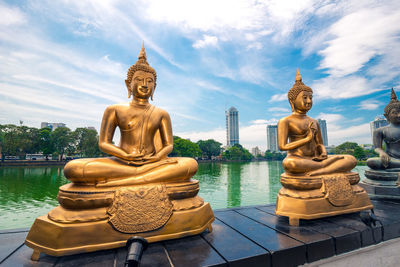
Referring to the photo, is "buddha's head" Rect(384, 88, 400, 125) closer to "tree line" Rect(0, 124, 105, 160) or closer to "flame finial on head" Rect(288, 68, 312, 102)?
"flame finial on head" Rect(288, 68, 312, 102)

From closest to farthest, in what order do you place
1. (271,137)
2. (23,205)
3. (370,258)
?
1. (370,258)
2. (23,205)
3. (271,137)

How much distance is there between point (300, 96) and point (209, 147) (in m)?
61.6

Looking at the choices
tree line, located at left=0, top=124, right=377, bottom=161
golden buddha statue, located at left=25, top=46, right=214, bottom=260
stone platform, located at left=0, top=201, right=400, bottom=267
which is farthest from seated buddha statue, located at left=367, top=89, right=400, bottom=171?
tree line, located at left=0, top=124, right=377, bottom=161

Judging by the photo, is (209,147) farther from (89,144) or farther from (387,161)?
(387,161)

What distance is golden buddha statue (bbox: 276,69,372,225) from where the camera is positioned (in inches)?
135

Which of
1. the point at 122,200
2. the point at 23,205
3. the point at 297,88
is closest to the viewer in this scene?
the point at 122,200

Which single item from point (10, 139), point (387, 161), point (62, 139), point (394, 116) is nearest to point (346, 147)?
point (394, 116)

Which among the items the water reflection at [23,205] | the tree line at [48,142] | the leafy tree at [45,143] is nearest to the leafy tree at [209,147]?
the tree line at [48,142]

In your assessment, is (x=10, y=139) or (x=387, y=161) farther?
(x=10, y=139)

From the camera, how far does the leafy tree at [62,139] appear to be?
116 feet

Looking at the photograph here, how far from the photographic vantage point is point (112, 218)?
8.14ft

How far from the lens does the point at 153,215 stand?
263cm

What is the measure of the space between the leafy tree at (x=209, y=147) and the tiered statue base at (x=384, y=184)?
196 ft

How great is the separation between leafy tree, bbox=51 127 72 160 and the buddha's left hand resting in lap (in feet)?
125
